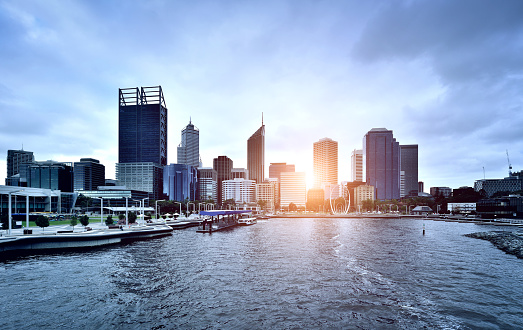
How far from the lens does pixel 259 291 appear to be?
28.5 meters

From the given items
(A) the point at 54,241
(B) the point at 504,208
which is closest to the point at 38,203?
(A) the point at 54,241

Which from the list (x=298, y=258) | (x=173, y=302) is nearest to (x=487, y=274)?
(x=298, y=258)

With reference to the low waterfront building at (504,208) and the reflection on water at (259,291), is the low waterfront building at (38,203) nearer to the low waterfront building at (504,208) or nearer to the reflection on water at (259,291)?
the reflection on water at (259,291)

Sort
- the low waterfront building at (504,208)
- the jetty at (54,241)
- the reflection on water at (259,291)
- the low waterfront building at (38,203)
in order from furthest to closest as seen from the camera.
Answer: the low waterfront building at (504,208)
the low waterfront building at (38,203)
the jetty at (54,241)
the reflection on water at (259,291)

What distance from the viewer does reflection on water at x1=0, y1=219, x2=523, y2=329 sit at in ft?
72.3

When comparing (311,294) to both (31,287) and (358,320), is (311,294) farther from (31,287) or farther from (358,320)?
(31,287)

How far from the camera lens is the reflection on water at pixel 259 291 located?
72.3 feet

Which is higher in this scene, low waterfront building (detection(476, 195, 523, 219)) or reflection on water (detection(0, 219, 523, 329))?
reflection on water (detection(0, 219, 523, 329))

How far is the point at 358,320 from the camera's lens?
72.6 ft

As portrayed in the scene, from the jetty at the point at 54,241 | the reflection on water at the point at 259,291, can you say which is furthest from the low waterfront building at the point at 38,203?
the reflection on water at the point at 259,291

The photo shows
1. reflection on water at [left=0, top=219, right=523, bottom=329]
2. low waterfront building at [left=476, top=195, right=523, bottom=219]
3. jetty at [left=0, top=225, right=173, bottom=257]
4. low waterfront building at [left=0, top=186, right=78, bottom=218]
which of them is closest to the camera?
reflection on water at [left=0, top=219, right=523, bottom=329]

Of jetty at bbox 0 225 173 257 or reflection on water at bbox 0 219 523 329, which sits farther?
jetty at bbox 0 225 173 257

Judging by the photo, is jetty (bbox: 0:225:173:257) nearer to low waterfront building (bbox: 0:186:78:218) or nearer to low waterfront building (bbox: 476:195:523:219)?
low waterfront building (bbox: 0:186:78:218)

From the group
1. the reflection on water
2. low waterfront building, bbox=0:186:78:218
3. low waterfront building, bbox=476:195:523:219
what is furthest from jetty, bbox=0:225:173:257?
low waterfront building, bbox=476:195:523:219
